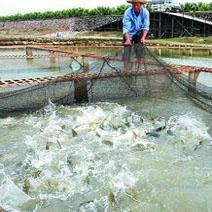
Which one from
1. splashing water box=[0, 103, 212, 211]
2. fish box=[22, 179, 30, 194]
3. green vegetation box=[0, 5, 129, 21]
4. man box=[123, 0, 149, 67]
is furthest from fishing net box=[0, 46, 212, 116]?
green vegetation box=[0, 5, 129, 21]

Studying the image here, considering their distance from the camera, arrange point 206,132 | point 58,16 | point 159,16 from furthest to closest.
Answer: point 58,16 → point 159,16 → point 206,132

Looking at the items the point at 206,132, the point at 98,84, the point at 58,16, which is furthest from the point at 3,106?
the point at 58,16

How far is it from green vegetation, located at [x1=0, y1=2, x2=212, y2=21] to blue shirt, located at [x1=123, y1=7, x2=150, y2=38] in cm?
3908

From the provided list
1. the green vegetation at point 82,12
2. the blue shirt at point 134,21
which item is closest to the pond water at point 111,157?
the blue shirt at point 134,21

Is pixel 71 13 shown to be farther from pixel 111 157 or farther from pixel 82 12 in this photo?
pixel 111 157

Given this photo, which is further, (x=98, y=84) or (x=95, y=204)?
(x=98, y=84)

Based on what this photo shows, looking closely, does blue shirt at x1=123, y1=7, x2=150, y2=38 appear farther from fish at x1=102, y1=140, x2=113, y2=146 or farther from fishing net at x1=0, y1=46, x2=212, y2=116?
fish at x1=102, y1=140, x2=113, y2=146

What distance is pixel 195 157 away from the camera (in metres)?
6.87

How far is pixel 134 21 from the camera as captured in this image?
375 inches

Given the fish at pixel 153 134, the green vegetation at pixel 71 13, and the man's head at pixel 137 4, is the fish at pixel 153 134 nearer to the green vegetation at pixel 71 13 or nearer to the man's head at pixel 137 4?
the man's head at pixel 137 4

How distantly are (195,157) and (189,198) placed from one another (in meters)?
1.34

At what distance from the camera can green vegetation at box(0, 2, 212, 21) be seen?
48.0 metres

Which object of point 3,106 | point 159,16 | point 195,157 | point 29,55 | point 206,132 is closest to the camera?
point 195,157

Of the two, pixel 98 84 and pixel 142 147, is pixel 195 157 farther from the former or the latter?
pixel 98 84
